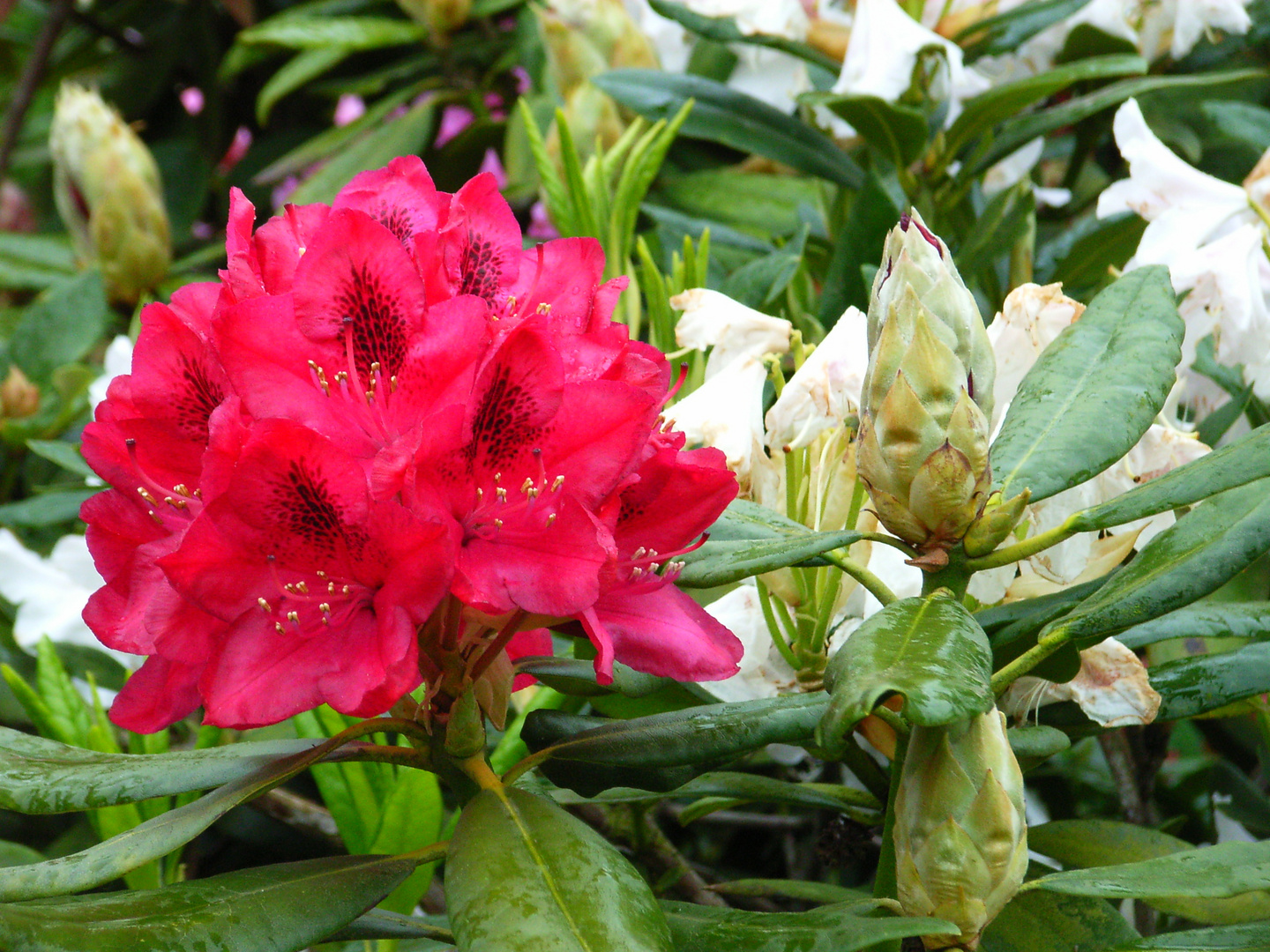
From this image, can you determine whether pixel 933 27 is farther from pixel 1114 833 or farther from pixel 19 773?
pixel 19 773

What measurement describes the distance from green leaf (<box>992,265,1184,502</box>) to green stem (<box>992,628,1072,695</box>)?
2.9 inches

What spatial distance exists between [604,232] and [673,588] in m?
0.57

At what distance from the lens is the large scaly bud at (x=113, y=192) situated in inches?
76.0

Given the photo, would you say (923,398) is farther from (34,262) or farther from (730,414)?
(34,262)

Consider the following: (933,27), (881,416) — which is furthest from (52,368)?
(881,416)

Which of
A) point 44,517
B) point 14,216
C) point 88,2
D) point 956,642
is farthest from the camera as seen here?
point 14,216

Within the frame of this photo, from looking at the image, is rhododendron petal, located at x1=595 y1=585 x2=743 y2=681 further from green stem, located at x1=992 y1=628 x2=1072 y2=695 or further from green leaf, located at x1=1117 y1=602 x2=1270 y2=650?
green leaf, located at x1=1117 y1=602 x2=1270 y2=650

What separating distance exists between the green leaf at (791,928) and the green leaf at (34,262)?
72.7 inches

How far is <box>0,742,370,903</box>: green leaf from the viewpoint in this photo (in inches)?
21.6

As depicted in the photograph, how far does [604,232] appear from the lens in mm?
1185

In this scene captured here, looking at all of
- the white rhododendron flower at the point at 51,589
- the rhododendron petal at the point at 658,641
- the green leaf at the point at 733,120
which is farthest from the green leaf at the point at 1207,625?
the white rhododendron flower at the point at 51,589

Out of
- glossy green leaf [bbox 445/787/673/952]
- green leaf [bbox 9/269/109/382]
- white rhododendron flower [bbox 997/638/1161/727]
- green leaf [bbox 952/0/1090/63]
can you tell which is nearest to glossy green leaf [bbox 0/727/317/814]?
glossy green leaf [bbox 445/787/673/952]

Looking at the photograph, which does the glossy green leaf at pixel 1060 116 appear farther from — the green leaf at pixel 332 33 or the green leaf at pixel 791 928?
the green leaf at pixel 332 33

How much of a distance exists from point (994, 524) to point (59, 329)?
1555mm
